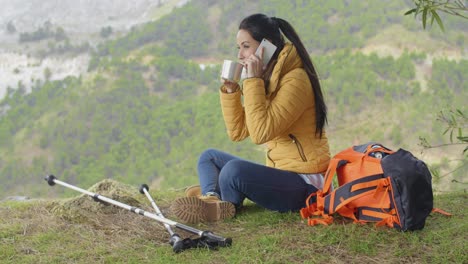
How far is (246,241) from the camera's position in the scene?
8.35ft

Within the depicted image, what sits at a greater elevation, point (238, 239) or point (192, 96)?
point (238, 239)

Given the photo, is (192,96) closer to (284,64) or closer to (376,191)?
(284,64)

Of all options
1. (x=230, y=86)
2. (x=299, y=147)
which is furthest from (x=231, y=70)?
(x=299, y=147)

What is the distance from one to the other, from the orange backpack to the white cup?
0.63 meters

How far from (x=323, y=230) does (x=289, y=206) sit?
34 centimetres

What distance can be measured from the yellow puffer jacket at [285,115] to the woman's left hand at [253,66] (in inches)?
1.2

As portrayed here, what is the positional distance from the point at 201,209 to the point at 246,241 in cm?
38

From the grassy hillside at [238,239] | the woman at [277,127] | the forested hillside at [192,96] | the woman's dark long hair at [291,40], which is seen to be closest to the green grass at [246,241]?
the grassy hillside at [238,239]

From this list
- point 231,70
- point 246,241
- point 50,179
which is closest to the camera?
point 246,241

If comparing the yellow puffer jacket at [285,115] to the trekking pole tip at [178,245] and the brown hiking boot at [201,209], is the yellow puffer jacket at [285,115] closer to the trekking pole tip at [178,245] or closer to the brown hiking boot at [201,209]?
the brown hiking boot at [201,209]

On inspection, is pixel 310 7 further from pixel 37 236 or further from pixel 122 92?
pixel 37 236

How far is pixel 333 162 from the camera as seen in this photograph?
2709 mm

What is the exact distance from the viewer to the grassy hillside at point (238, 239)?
2.33 m

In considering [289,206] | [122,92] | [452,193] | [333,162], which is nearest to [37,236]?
[289,206]
